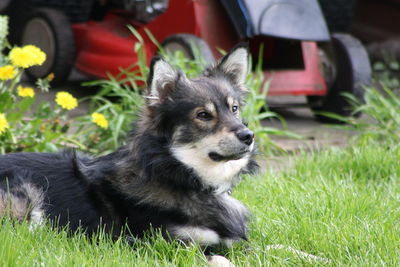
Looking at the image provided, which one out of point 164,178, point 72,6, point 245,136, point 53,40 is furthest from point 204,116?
point 72,6

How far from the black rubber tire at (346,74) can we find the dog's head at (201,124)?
295 centimetres

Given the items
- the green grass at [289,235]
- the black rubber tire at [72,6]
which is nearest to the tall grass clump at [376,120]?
the green grass at [289,235]

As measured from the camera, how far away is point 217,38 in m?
5.99

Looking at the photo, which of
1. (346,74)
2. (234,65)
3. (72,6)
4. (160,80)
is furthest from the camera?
(72,6)

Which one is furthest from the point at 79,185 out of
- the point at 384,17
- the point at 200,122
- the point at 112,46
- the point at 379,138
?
the point at 384,17

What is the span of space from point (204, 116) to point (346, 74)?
320cm

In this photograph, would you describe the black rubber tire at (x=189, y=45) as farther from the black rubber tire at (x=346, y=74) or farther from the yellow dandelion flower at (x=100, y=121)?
the black rubber tire at (x=346, y=74)

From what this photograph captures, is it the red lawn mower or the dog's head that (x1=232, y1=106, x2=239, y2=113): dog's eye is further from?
the red lawn mower

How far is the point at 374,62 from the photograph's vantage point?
30.3 feet

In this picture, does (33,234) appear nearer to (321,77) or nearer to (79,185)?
(79,185)

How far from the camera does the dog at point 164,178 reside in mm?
3037

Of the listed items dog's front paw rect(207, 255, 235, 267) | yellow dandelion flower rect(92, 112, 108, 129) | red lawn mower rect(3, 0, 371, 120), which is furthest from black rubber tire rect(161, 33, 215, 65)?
dog's front paw rect(207, 255, 235, 267)

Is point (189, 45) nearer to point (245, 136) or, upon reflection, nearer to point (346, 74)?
point (346, 74)

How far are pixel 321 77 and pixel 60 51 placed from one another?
274 centimetres
